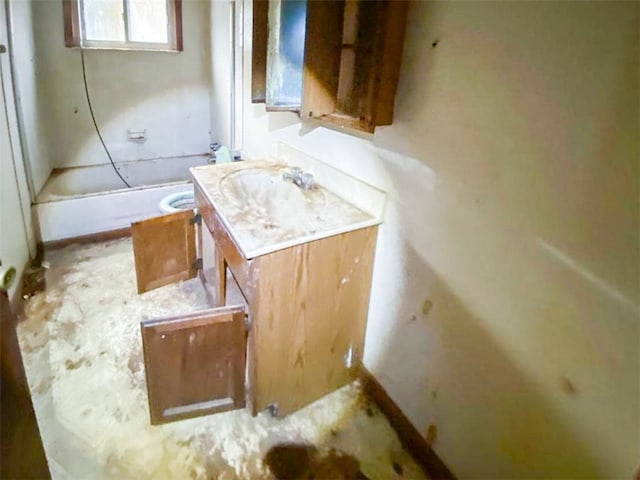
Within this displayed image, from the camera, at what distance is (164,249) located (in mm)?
1931

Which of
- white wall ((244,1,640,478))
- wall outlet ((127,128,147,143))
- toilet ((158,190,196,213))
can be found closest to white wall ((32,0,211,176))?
wall outlet ((127,128,147,143))

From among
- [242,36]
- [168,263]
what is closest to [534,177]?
[168,263]

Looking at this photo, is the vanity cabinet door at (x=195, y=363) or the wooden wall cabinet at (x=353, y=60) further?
the vanity cabinet door at (x=195, y=363)

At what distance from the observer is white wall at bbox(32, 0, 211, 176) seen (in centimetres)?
255

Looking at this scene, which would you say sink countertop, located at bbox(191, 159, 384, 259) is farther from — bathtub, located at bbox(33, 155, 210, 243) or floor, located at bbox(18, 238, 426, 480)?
bathtub, located at bbox(33, 155, 210, 243)

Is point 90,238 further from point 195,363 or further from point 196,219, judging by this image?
point 195,363

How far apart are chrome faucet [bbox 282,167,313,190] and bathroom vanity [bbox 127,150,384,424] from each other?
23 mm

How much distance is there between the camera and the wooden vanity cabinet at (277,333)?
1219 mm

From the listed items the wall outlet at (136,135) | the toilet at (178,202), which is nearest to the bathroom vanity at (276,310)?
the toilet at (178,202)

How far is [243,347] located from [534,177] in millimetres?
985

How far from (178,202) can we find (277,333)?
4.78 feet

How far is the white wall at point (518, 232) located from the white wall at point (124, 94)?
2.15 m

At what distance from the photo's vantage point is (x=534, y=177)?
872mm

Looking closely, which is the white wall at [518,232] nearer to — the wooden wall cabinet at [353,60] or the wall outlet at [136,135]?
the wooden wall cabinet at [353,60]
